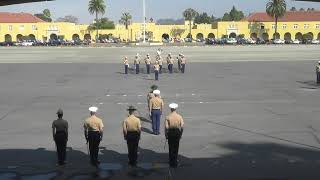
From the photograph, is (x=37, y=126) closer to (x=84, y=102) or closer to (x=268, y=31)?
(x=84, y=102)

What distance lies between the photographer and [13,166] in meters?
12.2

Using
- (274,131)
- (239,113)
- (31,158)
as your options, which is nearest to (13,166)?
(31,158)

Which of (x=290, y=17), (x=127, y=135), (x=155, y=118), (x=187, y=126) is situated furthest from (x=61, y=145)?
(x=290, y=17)

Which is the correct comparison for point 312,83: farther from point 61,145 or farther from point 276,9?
point 276,9

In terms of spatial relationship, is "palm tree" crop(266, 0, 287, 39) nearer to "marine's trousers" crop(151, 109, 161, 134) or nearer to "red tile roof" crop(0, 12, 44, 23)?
"red tile roof" crop(0, 12, 44, 23)

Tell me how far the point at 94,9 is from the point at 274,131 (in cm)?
12882

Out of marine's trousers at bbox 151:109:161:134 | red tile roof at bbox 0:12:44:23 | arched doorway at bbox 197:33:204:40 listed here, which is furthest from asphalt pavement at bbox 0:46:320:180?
arched doorway at bbox 197:33:204:40

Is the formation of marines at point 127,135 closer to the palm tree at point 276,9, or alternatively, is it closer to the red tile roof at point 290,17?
the palm tree at point 276,9

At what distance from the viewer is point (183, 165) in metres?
12.2

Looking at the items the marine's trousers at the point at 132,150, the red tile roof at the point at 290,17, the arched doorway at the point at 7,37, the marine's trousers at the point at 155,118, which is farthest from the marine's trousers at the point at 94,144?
the arched doorway at the point at 7,37

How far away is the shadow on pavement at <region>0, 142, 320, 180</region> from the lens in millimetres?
11258

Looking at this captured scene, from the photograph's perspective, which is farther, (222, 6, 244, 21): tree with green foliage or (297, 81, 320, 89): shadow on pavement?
(222, 6, 244, 21): tree with green foliage

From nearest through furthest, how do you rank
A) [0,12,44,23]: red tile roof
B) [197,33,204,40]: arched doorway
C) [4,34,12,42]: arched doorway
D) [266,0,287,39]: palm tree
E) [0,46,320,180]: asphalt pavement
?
1. [0,46,320,180]: asphalt pavement
2. [266,0,287,39]: palm tree
3. [0,12,44,23]: red tile roof
4. [4,34,12,42]: arched doorway
5. [197,33,204,40]: arched doorway

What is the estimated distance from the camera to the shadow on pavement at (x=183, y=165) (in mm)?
11258
